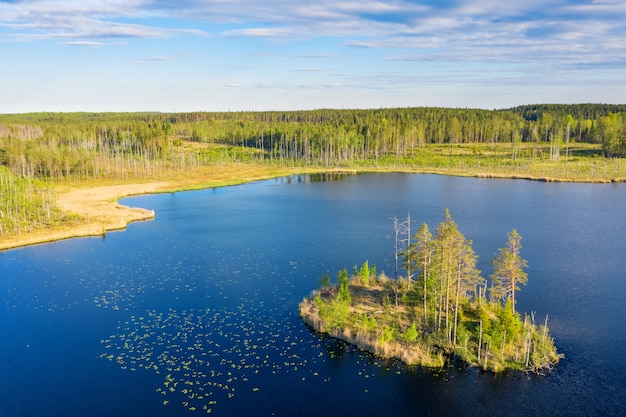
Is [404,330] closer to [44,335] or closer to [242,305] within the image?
[242,305]

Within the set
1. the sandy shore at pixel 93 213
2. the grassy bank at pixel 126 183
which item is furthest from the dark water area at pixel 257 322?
the grassy bank at pixel 126 183

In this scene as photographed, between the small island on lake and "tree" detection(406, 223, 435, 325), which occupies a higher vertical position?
"tree" detection(406, 223, 435, 325)

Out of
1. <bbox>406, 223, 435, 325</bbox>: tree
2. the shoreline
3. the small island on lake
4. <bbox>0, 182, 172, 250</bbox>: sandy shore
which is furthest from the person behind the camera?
the shoreline

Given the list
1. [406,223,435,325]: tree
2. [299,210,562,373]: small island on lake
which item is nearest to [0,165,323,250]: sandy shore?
[299,210,562,373]: small island on lake

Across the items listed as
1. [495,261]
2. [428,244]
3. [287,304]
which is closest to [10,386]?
[287,304]

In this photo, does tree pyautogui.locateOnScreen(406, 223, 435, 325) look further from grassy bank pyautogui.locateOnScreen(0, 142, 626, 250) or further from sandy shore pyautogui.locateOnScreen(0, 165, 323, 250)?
grassy bank pyautogui.locateOnScreen(0, 142, 626, 250)

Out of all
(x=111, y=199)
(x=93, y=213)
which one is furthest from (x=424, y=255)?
(x=111, y=199)
